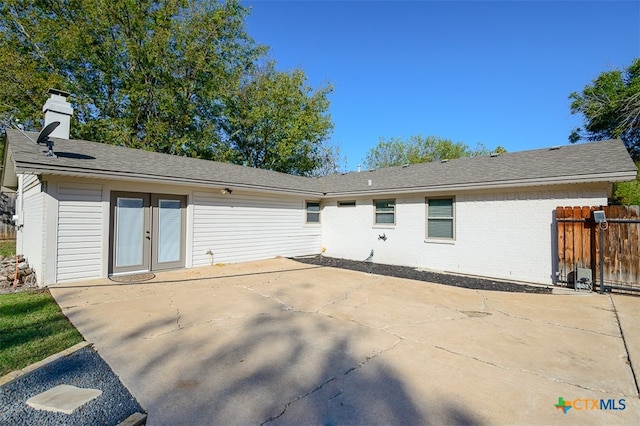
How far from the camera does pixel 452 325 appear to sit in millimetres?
4410

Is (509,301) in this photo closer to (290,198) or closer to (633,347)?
(633,347)

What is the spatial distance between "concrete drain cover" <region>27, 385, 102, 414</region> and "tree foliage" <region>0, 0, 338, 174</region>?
1685 cm

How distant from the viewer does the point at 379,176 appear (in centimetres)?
1202

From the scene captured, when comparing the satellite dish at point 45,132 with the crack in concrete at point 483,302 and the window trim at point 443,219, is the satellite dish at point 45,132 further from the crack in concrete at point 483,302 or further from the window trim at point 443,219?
the window trim at point 443,219

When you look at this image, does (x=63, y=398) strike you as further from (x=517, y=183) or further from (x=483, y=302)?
(x=517, y=183)

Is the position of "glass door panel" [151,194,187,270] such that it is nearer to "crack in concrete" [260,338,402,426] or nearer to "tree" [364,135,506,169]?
"crack in concrete" [260,338,402,426]

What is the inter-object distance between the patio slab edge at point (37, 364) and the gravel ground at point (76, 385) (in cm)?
6

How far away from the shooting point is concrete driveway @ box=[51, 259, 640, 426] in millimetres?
2381

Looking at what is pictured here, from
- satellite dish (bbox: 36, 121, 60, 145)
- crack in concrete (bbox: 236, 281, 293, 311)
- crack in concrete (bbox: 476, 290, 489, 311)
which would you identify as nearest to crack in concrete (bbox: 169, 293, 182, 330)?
crack in concrete (bbox: 236, 281, 293, 311)

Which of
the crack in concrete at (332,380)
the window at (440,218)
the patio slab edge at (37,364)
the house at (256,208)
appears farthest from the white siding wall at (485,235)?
the patio slab edge at (37,364)

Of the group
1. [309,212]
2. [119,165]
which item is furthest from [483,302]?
[119,165]

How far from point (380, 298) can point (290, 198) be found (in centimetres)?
670

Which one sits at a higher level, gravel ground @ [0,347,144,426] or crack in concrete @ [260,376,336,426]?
gravel ground @ [0,347,144,426]

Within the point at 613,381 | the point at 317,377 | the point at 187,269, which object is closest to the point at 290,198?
the point at 187,269
